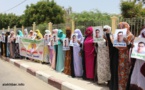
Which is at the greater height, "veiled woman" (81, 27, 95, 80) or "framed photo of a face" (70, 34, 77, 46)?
"framed photo of a face" (70, 34, 77, 46)

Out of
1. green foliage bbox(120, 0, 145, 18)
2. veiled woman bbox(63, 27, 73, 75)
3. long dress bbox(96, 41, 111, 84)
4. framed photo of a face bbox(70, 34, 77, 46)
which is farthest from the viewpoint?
green foliage bbox(120, 0, 145, 18)

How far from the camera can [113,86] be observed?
6.36 meters

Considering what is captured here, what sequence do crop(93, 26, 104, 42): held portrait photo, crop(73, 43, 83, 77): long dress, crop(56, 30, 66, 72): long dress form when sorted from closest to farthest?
crop(93, 26, 104, 42): held portrait photo
crop(73, 43, 83, 77): long dress
crop(56, 30, 66, 72): long dress

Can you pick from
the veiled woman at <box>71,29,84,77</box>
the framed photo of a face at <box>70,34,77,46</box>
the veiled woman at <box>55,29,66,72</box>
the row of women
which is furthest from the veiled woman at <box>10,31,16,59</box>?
the veiled woman at <box>71,29,84,77</box>

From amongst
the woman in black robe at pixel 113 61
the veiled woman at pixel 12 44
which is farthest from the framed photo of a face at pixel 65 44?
the veiled woman at pixel 12 44

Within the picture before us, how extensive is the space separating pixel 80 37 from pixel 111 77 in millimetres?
2306

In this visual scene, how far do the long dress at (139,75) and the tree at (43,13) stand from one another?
32.0m

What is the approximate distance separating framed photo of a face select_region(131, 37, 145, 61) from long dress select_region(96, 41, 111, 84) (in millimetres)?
1460

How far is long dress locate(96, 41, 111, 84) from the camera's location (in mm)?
6977

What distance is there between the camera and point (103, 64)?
7.01 metres

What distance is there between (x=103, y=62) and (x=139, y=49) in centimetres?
168

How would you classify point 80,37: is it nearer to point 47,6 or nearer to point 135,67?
point 135,67

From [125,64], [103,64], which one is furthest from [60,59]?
[125,64]

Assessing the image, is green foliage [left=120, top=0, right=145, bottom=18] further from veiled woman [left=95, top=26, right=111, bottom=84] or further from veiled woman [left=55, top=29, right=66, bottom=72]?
veiled woman [left=95, top=26, right=111, bottom=84]
